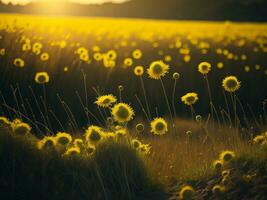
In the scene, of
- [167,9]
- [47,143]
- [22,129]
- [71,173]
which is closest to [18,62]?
[22,129]

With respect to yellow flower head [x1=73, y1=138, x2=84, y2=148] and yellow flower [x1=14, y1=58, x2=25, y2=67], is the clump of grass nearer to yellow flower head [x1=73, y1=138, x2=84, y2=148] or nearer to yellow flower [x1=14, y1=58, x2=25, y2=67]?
yellow flower head [x1=73, y1=138, x2=84, y2=148]

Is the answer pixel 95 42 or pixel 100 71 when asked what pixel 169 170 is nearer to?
pixel 100 71

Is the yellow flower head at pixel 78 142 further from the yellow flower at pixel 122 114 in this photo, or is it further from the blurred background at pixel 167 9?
the blurred background at pixel 167 9

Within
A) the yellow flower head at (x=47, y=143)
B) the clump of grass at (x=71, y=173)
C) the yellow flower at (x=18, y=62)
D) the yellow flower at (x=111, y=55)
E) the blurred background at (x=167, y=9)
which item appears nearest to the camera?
the clump of grass at (x=71, y=173)

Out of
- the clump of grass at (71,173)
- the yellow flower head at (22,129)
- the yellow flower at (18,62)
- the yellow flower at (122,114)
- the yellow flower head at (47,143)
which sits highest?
the yellow flower at (18,62)

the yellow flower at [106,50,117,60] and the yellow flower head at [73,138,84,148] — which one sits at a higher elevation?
the yellow flower at [106,50,117,60]

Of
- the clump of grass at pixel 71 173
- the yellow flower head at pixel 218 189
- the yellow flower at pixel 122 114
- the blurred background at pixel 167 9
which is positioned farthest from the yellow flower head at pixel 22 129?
the blurred background at pixel 167 9

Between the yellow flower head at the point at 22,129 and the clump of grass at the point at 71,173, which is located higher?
the yellow flower head at the point at 22,129

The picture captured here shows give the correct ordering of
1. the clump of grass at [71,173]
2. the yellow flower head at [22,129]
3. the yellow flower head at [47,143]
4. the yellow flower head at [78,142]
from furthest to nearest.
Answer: the yellow flower head at [78,142] < the yellow flower head at [22,129] < the yellow flower head at [47,143] < the clump of grass at [71,173]

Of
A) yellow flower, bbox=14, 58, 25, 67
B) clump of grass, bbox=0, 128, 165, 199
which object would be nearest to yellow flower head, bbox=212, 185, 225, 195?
clump of grass, bbox=0, 128, 165, 199
